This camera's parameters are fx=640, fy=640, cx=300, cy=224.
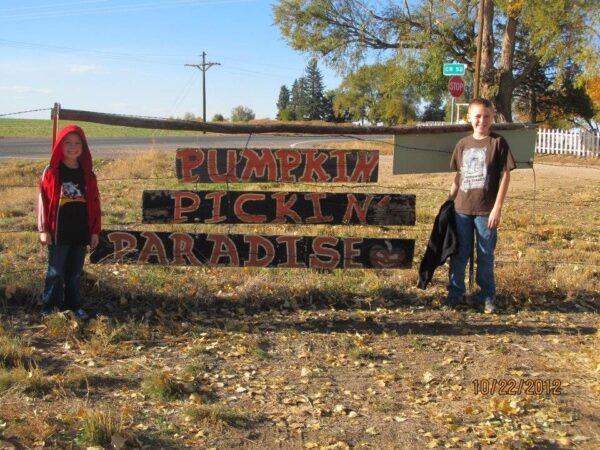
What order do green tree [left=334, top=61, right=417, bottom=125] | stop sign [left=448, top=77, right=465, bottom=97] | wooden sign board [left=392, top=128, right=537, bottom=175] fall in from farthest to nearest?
green tree [left=334, top=61, right=417, bottom=125] → stop sign [left=448, top=77, right=465, bottom=97] → wooden sign board [left=392, top=128, right=537, bottom=175]

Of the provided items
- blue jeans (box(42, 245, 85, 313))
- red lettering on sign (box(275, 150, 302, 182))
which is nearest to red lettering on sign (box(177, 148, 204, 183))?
red lettering on sign (box(275, 150, 302, 182))

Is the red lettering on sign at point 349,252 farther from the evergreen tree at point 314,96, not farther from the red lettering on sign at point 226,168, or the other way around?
the evergreen tree at point 314,96

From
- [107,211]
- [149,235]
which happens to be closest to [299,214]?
[149,235]

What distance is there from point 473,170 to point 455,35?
20791 millimetres

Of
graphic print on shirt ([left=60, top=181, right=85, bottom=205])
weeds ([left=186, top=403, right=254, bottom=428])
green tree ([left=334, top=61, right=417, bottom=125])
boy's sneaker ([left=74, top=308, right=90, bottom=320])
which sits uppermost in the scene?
green tree ([left=334, top=61, right=417, bottom=125])

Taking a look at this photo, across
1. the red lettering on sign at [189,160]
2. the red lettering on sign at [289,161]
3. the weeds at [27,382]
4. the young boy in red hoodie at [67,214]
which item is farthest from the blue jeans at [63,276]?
the red lettering on sign at [289,161]

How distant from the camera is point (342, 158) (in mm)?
5977

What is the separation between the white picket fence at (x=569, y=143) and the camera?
2558cm

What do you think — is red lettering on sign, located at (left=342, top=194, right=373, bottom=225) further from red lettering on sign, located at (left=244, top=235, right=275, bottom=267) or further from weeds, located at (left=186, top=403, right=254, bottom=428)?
weeds, located at (left=186, top=403, right=254, bottom=428)

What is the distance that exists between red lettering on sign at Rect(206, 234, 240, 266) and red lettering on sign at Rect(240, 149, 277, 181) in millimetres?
596

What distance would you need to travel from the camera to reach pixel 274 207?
591 centimetres

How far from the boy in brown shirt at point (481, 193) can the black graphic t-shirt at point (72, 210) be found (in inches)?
122

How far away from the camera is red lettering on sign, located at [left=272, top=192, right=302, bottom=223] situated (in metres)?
5.90
